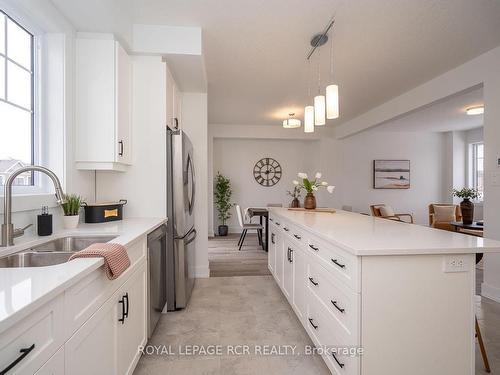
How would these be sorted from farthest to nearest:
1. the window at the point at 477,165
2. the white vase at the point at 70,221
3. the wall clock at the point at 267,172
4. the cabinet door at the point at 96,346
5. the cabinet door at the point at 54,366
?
the wall clock at the point at 267,172 < the window at the point at 477,165 < the white vase at the point at 70,221 < the cabinet door at the point at 96,346 < the cabinet door at the point at 54,366

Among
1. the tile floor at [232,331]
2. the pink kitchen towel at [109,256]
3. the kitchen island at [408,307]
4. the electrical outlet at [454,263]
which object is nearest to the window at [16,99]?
the pink kitchen towel at [109,256]

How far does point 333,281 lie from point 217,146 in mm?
5450

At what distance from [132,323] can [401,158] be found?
721 cm

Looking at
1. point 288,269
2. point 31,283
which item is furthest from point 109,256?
point 288,269

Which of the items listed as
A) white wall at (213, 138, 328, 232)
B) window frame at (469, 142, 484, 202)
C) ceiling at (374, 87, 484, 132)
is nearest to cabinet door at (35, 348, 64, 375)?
ceiling at (374, 87, 484, 132)

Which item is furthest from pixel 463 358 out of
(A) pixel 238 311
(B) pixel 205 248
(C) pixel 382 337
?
(B) pixel 205 248

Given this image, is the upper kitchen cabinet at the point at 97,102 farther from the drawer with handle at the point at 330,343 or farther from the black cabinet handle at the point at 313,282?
the drawer with handle at the point at 330,343

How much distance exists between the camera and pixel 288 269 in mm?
2354

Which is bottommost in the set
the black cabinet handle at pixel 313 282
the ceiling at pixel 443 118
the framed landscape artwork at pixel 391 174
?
the black cabinet handle at pixel 313 282

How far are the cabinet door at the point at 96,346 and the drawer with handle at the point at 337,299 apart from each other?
111 cm

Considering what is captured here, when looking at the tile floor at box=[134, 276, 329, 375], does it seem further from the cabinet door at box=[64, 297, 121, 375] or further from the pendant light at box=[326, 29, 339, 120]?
the pendant light at box=[326, 29, 339, 120]

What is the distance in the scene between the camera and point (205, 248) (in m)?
3.33

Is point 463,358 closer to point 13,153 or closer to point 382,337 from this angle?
point 382,337

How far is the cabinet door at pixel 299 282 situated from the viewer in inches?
75.4
